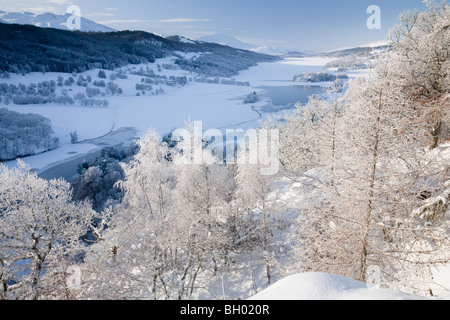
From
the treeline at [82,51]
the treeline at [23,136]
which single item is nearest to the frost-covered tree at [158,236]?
the treeline at [23,136]

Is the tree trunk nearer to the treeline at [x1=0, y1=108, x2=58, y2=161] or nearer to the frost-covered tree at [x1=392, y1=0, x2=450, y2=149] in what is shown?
the frost-covered tree at [x1=392, y1=0, x2=450, y2=149]

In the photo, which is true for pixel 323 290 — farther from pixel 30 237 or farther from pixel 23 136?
pixel 23 136

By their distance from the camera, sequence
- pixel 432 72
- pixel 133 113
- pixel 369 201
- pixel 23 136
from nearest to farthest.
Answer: pixel 369 201, pixel 432 72, pixel 23 136, pixel 133 113

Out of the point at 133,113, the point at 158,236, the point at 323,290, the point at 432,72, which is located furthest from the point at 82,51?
the point at 323,290

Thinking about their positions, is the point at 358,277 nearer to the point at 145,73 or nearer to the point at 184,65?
the point at 145,73
